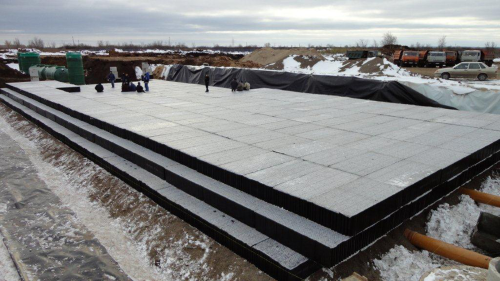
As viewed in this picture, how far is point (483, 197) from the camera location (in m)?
6.59

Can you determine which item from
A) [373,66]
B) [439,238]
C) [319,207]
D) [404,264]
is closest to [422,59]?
[373,66]

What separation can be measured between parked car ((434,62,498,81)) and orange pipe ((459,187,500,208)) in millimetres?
21905

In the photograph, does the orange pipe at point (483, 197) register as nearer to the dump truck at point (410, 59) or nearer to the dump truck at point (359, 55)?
the dump truck at point (410, 59)

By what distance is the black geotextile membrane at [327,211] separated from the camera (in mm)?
4641

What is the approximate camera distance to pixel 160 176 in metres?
7.44

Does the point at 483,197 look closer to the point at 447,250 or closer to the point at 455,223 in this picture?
the point at 455,223

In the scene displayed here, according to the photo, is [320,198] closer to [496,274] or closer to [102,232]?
[496,274]

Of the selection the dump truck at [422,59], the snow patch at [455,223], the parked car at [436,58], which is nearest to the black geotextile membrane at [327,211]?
the snow patch at [455,223]

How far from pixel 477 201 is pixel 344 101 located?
6.98 m

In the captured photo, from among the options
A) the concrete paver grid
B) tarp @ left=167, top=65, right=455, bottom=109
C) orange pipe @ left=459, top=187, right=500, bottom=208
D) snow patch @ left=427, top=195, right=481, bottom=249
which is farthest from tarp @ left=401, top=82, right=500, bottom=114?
snow patch @ left=427, top=195, right=481, bottom=249

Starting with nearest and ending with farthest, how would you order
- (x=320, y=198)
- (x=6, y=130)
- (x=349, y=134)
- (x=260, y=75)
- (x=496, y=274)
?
(x=496, y=274) < (x=320, y=198) < (x=349, y=134) < (x=6, y=130) < (x=260, y=75)

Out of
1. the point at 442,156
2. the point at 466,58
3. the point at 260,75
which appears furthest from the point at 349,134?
the point at 466,58

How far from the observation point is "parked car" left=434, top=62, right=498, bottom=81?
24.3 metres

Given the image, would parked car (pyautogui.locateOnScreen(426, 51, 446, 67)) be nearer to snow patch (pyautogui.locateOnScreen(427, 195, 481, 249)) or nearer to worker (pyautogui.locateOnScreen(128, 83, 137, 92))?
worker (pyautogui.locateOnScreen(128, 83, 137, 92))
